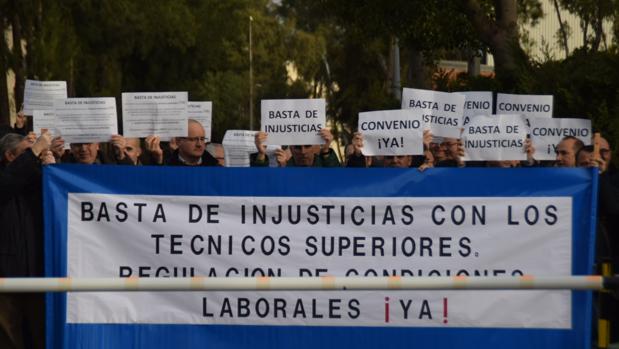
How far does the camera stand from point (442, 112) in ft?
34.7

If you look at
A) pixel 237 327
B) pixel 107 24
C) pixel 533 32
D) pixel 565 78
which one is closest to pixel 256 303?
pixel 237 327

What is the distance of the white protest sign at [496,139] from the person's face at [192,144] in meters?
1.81

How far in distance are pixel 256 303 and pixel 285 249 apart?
1.15 ft

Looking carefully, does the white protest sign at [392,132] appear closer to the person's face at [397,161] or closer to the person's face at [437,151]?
the person's face at [397,161]

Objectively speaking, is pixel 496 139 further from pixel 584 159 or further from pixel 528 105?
pixel 528 105

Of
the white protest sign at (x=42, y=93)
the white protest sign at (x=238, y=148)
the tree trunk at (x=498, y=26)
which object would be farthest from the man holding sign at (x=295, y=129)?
the tree trunk at (x=498, y=26)

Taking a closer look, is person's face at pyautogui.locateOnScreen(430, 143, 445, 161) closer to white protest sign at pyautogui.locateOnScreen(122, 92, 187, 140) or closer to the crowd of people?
the crowd of people

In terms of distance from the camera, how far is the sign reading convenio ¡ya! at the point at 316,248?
8117mm

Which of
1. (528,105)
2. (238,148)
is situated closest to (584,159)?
(528,105)

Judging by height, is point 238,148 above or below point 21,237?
above

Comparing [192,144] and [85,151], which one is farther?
[192,144]

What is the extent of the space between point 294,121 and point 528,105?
8.42 ft

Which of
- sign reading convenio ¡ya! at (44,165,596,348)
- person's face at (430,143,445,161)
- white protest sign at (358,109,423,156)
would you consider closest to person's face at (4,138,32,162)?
sign reading convenio ¡ya! at (44,165,596,348)

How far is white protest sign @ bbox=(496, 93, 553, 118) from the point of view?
38.9 ft
